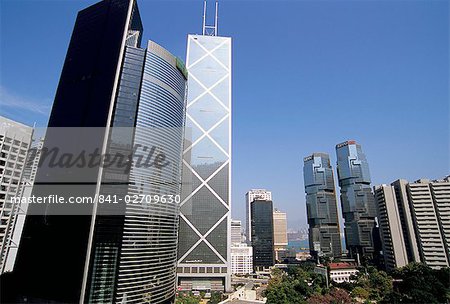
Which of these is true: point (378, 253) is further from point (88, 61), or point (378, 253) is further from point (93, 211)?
point (88, 61)

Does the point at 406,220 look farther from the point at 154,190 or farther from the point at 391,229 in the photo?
the point at 154,190

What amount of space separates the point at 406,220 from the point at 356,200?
86.3ft

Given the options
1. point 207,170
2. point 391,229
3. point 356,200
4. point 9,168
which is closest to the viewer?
point 9,168

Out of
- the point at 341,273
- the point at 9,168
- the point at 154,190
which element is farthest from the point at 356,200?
the point at 9,168

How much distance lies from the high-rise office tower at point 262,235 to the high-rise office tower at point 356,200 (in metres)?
25.0

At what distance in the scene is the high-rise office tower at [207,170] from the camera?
5631 centimetres

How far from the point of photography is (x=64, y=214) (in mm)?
32906

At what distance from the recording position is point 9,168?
29984 mm

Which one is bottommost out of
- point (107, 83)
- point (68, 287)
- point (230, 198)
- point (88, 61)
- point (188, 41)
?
point (68, 287)

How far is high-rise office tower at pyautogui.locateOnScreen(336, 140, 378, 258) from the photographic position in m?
77.2

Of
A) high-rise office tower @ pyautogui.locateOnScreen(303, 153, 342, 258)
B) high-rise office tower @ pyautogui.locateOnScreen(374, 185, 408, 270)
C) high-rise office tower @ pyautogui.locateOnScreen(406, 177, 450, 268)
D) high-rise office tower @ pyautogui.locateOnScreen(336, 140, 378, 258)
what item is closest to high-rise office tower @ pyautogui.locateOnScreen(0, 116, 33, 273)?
high-rise office tower @ pyautogui.locateOnScreen(374, 185, 408, 270)

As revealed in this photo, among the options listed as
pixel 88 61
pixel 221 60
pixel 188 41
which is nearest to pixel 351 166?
pixel 221 60

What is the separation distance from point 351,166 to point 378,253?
27.5 meters

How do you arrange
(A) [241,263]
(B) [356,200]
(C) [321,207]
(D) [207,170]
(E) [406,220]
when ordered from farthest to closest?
(C) [321,207], (A) [241,263], (B) [356,200], (D) [207,170], (E) [406,220]
